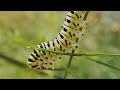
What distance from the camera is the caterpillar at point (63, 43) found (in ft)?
3.38

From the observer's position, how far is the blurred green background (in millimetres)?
1356

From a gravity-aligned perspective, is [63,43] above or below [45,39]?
above

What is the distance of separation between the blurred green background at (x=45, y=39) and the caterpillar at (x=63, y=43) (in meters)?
0.09

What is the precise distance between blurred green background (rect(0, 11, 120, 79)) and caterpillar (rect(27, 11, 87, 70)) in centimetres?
9

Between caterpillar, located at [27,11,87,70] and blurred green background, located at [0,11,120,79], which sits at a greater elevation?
caterpillar, located at [27,11,87,70]

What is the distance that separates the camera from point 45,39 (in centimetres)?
156

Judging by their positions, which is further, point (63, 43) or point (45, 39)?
point (45, 39)

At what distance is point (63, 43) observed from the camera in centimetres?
110

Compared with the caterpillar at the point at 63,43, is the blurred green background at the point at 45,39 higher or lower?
lower

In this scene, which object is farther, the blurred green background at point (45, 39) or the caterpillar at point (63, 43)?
the blurred green background at point (45, 39)

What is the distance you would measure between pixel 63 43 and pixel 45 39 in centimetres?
47
